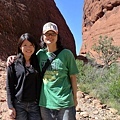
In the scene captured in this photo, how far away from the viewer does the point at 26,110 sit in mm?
2494

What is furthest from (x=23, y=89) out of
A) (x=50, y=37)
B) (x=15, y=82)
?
(x=50, y=37)

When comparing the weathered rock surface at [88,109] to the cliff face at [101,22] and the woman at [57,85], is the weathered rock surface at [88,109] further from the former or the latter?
the cliff face at [101,22]

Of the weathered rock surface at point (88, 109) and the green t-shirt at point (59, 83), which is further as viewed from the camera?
the weathered rock surface at point (88, 109)

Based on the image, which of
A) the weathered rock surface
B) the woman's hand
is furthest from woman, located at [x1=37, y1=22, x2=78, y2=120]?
the weathered rock surface

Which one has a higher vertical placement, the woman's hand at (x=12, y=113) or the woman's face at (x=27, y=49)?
the woman's face at (x=27, y=49)

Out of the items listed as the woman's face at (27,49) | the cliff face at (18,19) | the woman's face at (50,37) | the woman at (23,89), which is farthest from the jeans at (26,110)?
the cliff face at (18,19)

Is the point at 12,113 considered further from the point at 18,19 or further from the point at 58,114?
the point at 18,19

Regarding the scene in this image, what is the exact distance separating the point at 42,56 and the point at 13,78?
1.20ft

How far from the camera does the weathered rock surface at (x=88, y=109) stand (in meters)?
5.15

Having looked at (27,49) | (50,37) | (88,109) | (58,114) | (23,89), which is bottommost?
(88,109)

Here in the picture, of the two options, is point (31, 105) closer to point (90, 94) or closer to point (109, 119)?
point (109, 119)

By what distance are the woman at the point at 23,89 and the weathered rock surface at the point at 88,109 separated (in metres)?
2.20

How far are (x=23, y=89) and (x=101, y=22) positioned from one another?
30154mm

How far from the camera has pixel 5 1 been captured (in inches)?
434
